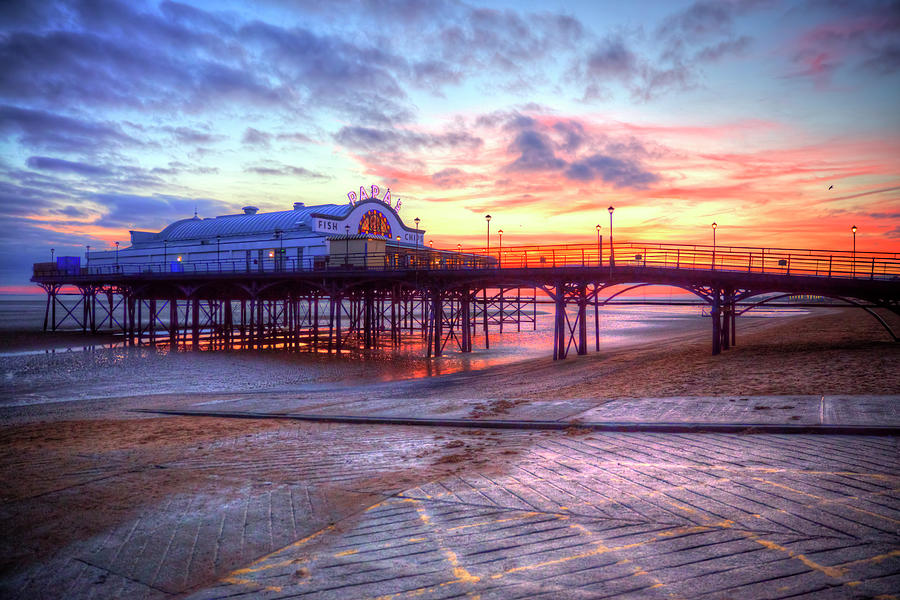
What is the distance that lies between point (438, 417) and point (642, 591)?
727cm

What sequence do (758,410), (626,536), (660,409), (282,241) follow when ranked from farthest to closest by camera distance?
1. (282,241)
2. (660,409)
3. (758,410)
4. (626,536)

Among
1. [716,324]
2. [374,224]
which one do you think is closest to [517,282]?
[716,324]

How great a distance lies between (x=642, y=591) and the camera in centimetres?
426

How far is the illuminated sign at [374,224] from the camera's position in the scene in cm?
4852

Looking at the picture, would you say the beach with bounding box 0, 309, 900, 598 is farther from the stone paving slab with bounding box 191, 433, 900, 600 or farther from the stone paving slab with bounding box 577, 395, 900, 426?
the stone paving slab with bounding box 577, 395, 900, 426

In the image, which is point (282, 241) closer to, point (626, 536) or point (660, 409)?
point (660, 409)

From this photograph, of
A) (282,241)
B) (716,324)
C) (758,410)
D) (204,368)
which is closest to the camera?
(758,410)

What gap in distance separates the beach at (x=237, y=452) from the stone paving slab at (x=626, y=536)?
66cm

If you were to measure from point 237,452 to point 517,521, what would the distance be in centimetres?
572

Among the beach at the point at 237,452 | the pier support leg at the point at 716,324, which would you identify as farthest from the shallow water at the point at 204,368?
the pier support leg at the point at 716,324

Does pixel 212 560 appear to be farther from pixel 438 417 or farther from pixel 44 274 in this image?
pixel 44 274

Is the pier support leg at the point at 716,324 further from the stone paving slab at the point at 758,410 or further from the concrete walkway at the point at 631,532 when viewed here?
the concrete walkway at the point at 631,532

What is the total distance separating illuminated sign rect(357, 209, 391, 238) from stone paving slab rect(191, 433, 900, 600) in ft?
141

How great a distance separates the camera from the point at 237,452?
9344 mm
